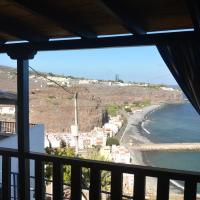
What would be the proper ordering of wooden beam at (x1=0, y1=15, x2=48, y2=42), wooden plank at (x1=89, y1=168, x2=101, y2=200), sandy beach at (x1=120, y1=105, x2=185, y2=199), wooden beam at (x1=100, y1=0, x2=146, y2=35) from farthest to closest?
sandy beach at (x1=120, y1=105, x2=185, y2=199) → wooden plank at (x1=89, y1=168, x2=101, y2=200) → wooden beam at (x1=0, y1=15, x2=48, y2=42) → wooden beam at (x1=100, y1=0, x2=146, y2=35)

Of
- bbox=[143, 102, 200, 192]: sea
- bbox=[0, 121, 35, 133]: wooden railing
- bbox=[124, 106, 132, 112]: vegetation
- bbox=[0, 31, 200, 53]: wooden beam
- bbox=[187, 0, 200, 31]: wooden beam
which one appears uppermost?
bbox=[187, 0, 200, 31]: wooden beam

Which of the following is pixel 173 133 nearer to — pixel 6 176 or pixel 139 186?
pixel 6 176

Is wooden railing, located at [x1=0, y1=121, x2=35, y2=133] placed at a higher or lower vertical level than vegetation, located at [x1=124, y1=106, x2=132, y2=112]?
higher

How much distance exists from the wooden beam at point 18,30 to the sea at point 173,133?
30284 mm

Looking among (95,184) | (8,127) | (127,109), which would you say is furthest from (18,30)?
(127,109)

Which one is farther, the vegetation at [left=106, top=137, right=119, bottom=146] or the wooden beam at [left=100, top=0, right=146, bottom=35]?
the vegetation at [left=106, top=137, right=119, bottom=146]

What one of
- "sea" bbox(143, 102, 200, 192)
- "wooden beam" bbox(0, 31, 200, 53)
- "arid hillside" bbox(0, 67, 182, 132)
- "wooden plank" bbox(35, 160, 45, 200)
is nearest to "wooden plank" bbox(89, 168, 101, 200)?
"wooden plank" bbox(35, 160, 45, 200)

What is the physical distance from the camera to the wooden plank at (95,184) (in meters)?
2.52

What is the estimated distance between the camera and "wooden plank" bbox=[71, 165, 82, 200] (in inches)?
103

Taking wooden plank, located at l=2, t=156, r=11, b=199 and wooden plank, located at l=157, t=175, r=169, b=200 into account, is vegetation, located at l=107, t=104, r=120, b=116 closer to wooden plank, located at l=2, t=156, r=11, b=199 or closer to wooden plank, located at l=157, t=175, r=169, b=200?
wooden plank, located at l=2, t=156, r=11, b=199

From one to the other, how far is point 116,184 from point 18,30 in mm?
1398

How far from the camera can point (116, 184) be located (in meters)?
2.47

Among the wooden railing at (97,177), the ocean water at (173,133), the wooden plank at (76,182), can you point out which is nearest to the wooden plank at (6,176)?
the wooden railing at (97,177)

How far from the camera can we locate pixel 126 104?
5053 cm
